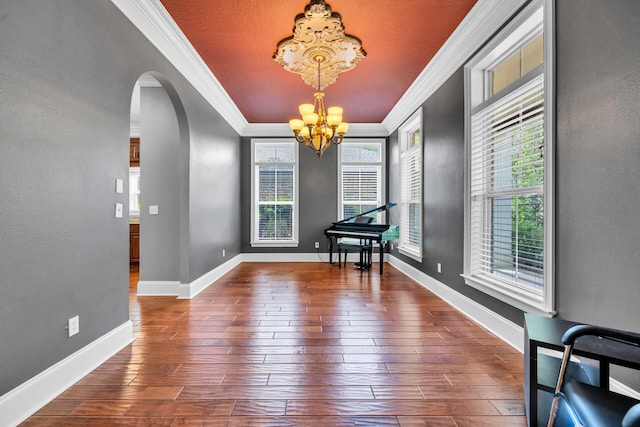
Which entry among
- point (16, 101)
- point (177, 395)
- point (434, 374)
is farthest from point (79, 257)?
point (434, 374)

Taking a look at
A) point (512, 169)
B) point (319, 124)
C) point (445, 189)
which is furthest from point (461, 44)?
point (319, 124)

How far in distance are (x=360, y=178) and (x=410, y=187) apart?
1.53 m

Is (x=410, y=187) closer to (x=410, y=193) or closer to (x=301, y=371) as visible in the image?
(x=410, y=193)

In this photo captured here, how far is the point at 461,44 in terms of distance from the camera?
10.3ft

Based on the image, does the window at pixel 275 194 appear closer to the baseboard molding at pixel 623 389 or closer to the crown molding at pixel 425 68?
the crown molding at pixel 425 68

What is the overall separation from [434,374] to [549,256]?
1092mm

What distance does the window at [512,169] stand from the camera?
2191 millimetres

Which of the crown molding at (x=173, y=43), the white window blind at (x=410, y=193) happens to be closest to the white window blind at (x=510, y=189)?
the white window blind at (x=410, y=193)

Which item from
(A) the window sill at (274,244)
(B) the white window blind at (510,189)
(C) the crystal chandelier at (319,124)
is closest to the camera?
(B) the white window blind at (510,189)

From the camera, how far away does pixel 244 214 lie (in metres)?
6.64

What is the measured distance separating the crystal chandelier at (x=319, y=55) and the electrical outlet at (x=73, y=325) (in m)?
2.83

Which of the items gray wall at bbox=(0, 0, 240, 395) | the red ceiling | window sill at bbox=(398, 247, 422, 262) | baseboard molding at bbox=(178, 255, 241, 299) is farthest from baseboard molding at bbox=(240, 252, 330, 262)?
gray wall at bbox=(0, 0, 240, 395)

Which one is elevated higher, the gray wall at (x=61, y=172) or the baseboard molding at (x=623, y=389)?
the gray wall at (x=61, y=172)

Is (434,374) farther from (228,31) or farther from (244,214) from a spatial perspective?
(244,214)
